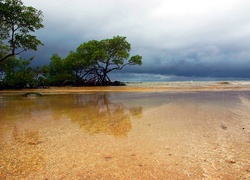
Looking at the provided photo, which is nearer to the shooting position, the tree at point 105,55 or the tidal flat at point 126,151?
the tidal flat at point 126,151

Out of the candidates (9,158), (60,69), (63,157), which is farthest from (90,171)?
(60,69)

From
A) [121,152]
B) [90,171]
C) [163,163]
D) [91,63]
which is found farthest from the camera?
[91,63]

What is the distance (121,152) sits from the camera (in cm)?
242

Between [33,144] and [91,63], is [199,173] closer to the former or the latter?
[33,144]

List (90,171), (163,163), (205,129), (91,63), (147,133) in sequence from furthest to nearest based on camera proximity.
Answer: (91,63)
(205,129)
(147,133)
(163,163)
(90,171)

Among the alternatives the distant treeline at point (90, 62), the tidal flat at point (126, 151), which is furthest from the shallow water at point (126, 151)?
the distant treeline at point (90, 62)

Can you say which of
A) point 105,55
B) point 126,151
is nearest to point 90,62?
point 105,55

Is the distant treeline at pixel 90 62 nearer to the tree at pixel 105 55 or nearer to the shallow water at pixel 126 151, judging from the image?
the tree at pixel 105 55

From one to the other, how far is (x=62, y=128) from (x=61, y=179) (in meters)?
1.94

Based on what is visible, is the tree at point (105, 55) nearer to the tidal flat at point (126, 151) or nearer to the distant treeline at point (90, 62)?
the distant treeline at point (90, 62)

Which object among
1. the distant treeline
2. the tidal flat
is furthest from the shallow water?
the distant treeline

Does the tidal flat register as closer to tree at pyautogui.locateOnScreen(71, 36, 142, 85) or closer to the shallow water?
the shallow water

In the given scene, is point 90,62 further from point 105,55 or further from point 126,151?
point 126,151

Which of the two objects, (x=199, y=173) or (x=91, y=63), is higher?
(x=91, y=63)
